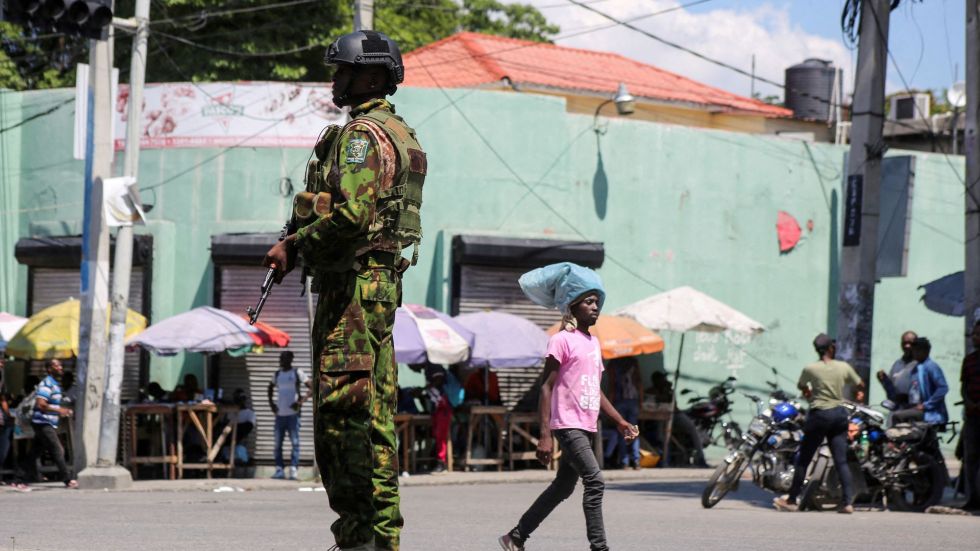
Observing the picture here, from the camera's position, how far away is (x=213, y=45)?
34.9 metres

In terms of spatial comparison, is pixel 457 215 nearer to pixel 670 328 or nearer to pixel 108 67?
pixel 670 328

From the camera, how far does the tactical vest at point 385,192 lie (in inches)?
262

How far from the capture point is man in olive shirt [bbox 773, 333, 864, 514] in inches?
600

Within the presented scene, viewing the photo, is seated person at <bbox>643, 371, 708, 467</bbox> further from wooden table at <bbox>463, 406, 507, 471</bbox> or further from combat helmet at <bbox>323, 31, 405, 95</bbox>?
combat helmet at <bbox>323, 31, 405, 95</bbox>

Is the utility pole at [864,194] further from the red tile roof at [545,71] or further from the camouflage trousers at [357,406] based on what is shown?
the red tile roof at [545,71]

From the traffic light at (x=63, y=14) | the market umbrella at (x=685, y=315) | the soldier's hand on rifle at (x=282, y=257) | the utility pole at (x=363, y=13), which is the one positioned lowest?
the market umbrella at (x=685, y=315)

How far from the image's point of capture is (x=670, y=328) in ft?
78.1

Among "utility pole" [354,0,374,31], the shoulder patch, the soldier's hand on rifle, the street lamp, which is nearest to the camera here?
the soldier's hand on rifle

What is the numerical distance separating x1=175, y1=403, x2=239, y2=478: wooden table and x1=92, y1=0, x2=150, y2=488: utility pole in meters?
2.28

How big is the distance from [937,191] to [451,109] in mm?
9878

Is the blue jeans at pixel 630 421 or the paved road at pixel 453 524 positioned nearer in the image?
the paved road at pixel 453 524

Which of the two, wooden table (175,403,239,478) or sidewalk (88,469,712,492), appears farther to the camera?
wooden table (175,403,239,478)

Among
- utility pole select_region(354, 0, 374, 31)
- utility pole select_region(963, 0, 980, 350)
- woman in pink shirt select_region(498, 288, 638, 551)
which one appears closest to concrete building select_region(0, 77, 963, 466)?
utility pole select_region(354, 0, 374, 31)

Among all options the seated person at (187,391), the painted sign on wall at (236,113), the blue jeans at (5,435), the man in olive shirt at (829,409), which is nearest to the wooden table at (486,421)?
the seated person at (187,391)
